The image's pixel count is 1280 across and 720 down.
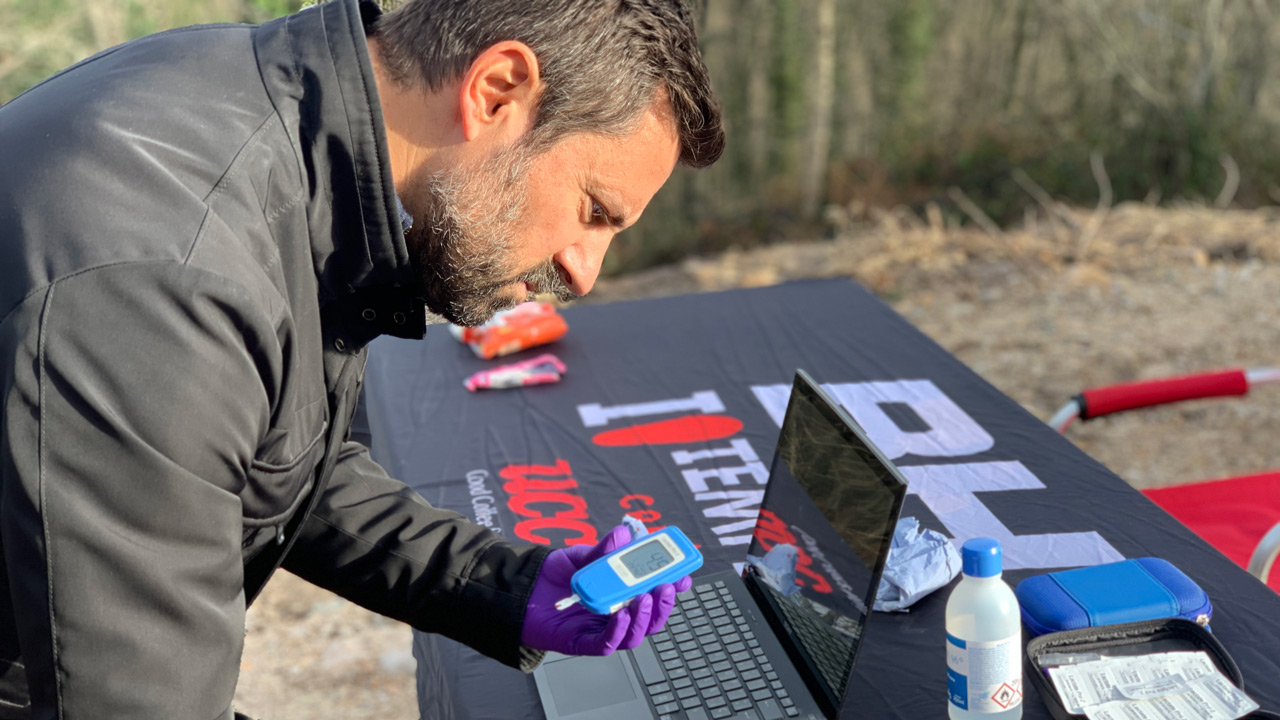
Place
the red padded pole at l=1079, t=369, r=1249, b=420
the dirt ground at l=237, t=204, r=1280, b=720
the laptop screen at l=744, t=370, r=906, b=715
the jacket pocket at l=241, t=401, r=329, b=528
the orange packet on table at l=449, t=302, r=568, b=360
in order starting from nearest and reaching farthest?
the jacket pocket at l=241, t=401, r=329, b=528 < the laptop screen at l=744, t=370, r=906, b=715 < the red padded pole at l=1079, t=369, r=1249, b=420 < the orange packet on table at l=449, t=302, r=568, b=360 < the dirt ground at l=237, t=204, r=1280, b=720

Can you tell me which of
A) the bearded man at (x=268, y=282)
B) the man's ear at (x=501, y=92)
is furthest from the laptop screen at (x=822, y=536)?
the man's ear at (x=501, y=92)

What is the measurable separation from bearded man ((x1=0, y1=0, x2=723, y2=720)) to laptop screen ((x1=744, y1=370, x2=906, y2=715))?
0.68 ft

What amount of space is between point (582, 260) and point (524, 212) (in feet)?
0.38

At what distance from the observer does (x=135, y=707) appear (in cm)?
97

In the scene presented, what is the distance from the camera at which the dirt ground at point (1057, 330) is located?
9.43 feet

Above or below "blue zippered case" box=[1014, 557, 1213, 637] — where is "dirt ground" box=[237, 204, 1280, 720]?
below

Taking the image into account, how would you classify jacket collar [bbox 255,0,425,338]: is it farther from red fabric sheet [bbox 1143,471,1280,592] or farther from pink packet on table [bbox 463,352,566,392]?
red fabric sheet [bbox 1143,471,1280,592]

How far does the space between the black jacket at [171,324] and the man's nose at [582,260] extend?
211mm

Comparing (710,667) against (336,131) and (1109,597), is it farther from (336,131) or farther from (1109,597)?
(336,131)

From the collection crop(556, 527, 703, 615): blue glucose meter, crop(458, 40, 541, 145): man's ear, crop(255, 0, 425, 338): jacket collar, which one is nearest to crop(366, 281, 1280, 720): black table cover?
crop(556, 527, 703, 615): blue glucose meter

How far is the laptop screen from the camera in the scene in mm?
1266

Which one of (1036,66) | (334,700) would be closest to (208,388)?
(334,700)

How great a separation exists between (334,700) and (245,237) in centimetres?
197

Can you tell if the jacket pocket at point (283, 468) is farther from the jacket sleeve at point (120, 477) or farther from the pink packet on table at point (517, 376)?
the pink packet on table at point (517, 376)
